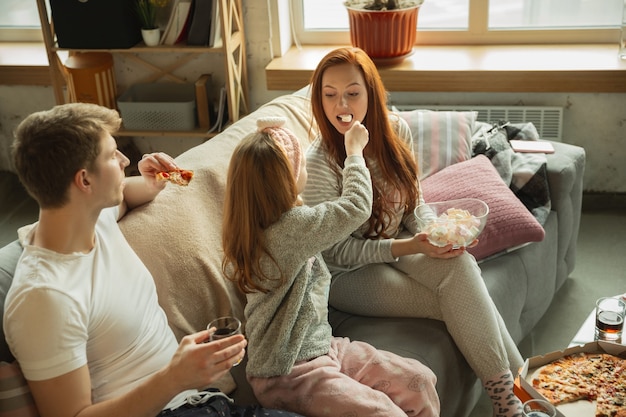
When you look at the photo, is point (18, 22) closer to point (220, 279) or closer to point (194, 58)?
point (194, 58)

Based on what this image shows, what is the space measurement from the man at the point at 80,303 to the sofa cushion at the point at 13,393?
6 cm

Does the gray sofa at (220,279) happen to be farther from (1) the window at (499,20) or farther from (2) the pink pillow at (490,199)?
(1) the window at (499,20)

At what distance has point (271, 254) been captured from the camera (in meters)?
1.86

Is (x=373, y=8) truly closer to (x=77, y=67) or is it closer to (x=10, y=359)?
(x=77, y=67)

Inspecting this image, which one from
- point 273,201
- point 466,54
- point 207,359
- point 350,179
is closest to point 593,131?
point 466,54

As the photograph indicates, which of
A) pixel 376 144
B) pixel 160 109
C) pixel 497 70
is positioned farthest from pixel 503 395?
pixel 160 109

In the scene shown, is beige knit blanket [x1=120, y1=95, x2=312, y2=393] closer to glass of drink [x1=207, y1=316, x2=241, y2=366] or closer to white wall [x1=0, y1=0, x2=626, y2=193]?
glass of drink [x1=207, y1=316, x2=241, y2=366]

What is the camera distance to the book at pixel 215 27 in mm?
3422

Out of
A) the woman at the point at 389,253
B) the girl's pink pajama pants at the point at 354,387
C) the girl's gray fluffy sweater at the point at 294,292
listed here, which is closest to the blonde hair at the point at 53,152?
the girl's gray fluffy sweater at the point at 294,292

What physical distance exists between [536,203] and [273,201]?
1.29m

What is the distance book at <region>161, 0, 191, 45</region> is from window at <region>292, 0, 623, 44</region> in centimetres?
61

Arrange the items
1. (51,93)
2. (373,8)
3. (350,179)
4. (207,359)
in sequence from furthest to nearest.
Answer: (51,93) → (373,8) → (350,179) → (207,359)

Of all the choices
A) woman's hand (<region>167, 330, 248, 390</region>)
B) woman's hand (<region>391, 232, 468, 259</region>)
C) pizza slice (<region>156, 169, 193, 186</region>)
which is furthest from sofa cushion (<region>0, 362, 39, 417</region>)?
woman's hand (<region>391, 232, 468, 259</region>)

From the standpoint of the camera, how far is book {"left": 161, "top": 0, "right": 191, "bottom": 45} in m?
3.51
